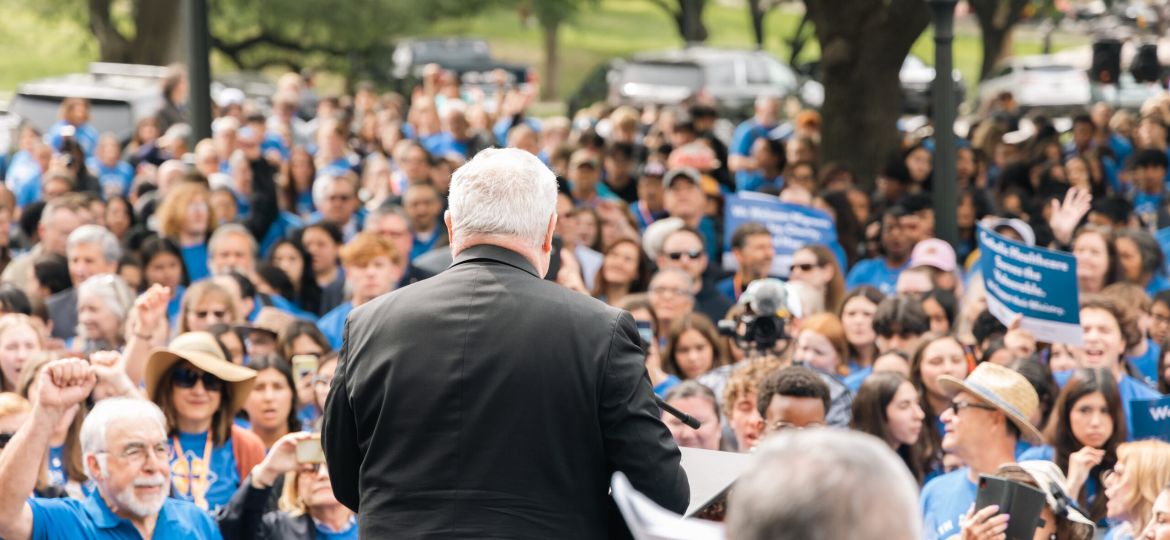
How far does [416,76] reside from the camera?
1470 inches

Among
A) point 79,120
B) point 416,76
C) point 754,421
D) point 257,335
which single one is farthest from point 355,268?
point 416,76

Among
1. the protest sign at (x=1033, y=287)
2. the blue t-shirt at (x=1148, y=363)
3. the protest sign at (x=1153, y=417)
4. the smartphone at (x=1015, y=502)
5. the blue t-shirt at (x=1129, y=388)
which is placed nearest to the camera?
the smartphone at (x=1015, y=502)

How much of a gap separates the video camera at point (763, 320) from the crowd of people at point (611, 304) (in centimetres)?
8

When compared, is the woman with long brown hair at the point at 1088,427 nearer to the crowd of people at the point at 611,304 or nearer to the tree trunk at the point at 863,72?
the crowd of people at the point at 611,304

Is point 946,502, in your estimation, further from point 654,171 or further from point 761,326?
point 654,171

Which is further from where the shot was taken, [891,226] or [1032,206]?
[1032,206]

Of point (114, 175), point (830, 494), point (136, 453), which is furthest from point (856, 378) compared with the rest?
point (114, 175)

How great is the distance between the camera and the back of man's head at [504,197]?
146 inches

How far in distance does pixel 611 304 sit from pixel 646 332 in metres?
1.10

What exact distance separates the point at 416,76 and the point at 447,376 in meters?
34.1

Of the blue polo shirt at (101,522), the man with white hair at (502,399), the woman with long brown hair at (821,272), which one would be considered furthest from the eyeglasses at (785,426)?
the woman with long brown hair at (821,272)

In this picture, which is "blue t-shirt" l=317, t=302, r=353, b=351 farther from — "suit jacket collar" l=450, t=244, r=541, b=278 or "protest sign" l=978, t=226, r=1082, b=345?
"suit jacket collar" l=450, t=244, r=541, b=278

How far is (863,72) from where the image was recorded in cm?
1625

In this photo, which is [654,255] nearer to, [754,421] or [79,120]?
[754,421]
